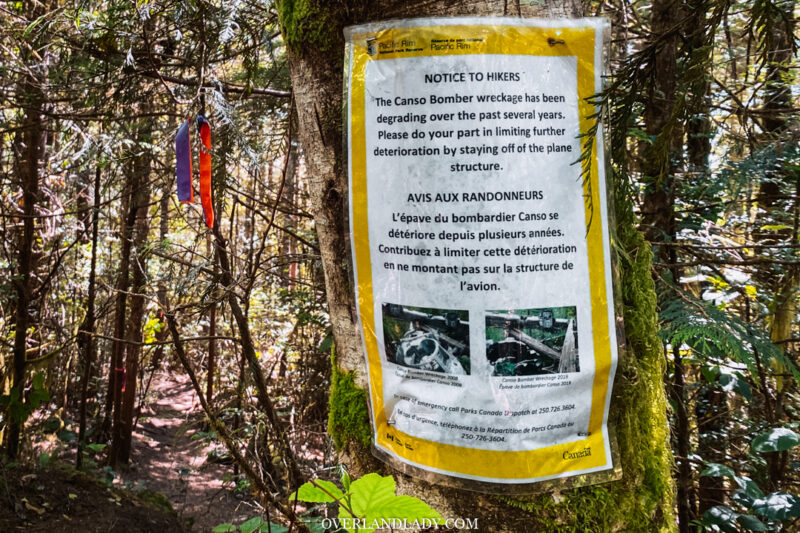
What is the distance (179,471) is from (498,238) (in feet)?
27.3

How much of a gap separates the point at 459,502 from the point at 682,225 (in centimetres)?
242

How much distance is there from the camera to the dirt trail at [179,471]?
21.9 feet

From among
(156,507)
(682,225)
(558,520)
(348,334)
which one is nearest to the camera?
(558,520)

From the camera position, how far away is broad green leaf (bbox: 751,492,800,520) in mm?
2047

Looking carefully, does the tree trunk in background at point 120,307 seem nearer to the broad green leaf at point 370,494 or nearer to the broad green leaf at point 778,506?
the broad green leaf at point 370,494

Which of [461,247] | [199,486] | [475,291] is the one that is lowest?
[199,486]

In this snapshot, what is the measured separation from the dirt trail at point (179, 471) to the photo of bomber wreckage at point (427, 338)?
5.23 m

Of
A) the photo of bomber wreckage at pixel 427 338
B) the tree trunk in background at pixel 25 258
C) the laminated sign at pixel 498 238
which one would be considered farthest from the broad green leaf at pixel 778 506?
the tree trunk in background at pixel 25 258

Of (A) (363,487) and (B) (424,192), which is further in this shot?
(B) (424,192)

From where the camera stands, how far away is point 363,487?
916 mm

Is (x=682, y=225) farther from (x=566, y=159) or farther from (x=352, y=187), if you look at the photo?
(x=352, y=187)

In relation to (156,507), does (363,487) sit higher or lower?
higher

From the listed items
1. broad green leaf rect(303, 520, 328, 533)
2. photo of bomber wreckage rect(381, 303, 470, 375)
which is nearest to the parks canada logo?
photo of bomber wreckage rect(381, 303, 470, 375)

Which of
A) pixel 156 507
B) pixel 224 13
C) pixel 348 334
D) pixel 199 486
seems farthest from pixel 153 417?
pixel 348 334
